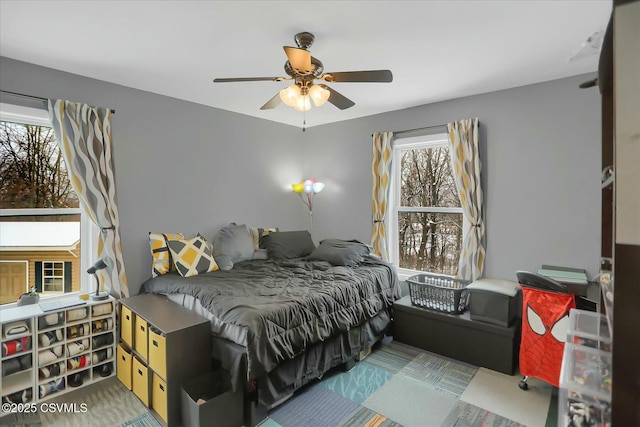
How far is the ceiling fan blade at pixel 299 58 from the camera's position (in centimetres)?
188

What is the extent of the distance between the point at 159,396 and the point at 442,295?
2.40 m

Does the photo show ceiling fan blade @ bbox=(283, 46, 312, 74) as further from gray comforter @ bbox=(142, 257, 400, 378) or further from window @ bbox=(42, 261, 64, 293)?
window @ bbox=(42, 261, 64, 293)

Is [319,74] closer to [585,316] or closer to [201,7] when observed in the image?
[201,7]

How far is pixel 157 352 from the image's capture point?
2111 mm

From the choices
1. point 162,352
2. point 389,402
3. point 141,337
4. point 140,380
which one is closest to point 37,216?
point 141,337

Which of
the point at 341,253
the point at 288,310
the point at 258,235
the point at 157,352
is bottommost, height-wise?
the point at 157,352

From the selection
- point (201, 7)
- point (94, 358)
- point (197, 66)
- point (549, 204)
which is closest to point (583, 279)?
point (549, 204)

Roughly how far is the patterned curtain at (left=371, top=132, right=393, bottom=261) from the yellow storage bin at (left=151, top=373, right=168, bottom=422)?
8.56ft

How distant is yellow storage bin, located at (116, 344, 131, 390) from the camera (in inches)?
97.1

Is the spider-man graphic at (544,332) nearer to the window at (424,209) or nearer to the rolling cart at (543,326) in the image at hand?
the rolling cart at (543,326)

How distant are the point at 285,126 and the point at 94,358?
11.1 ft

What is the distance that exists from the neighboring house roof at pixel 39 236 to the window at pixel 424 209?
328 cm

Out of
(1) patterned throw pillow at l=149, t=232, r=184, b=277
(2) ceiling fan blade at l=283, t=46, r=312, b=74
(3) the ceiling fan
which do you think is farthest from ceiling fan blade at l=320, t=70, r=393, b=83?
(1) patterned throw pillow at l=149, t=232, r=184, b=277

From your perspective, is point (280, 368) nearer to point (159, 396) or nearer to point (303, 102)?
point (159, 396)
